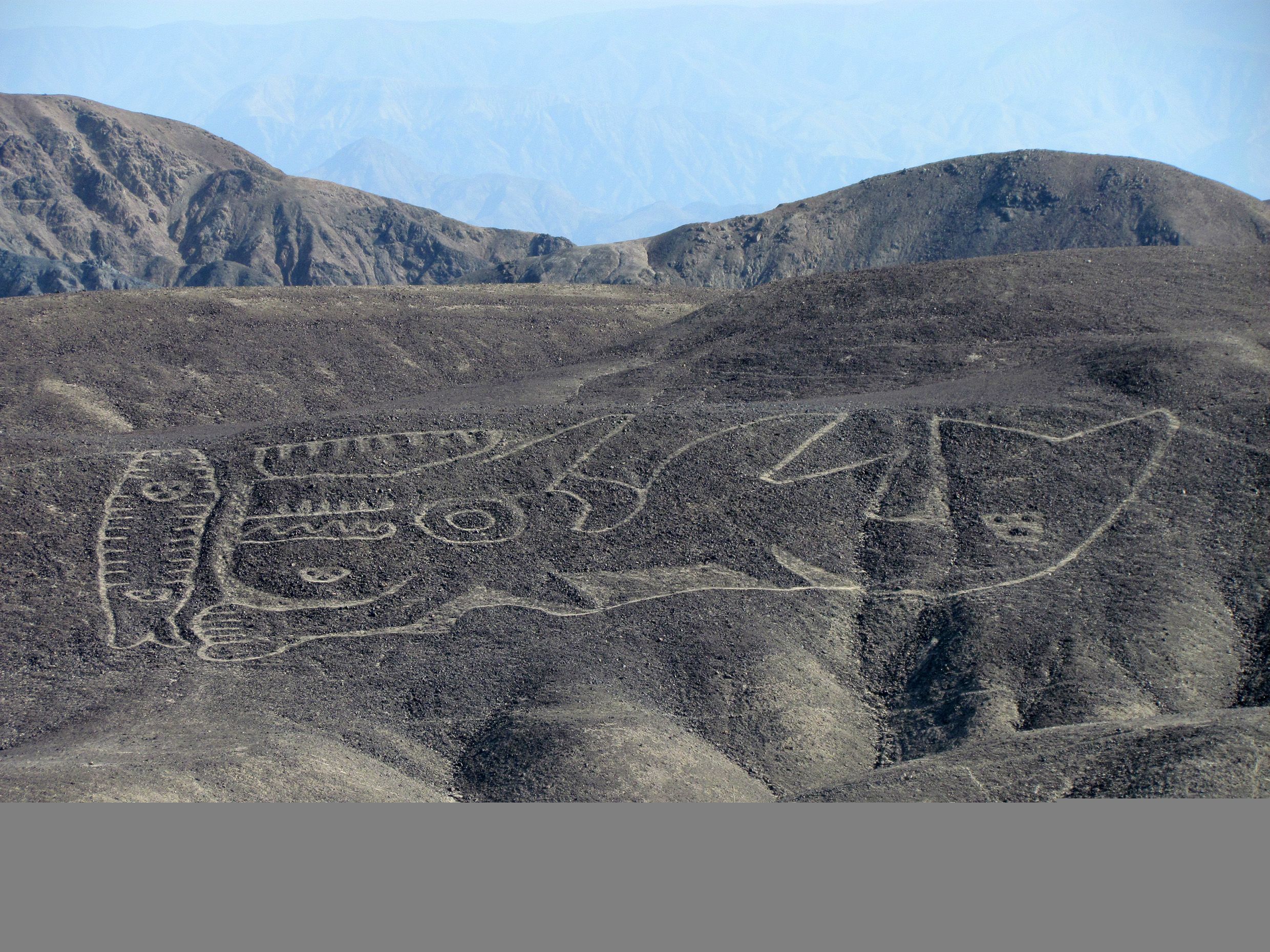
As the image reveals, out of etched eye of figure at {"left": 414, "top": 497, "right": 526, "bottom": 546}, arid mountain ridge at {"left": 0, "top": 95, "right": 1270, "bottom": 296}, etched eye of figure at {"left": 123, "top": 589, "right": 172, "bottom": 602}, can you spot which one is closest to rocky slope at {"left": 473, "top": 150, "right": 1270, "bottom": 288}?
arid mountain ridge at {"left": 0, "top": 95, "right": 1270, "bottom": 296}

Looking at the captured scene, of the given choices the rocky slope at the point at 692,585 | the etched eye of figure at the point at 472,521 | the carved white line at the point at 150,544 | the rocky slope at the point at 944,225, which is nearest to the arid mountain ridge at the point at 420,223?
the rocky slope at the point at 944,225

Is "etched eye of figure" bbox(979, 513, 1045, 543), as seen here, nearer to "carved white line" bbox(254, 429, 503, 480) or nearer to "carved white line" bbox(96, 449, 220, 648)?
"carved white line" bbox(254, 429, 503, 480)

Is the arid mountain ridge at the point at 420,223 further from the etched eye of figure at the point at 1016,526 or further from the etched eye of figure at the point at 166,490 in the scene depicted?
the etched eye of figure at the point at 1016,526

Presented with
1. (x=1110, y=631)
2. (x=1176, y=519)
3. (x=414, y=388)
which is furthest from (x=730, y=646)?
(x=414, y=388)

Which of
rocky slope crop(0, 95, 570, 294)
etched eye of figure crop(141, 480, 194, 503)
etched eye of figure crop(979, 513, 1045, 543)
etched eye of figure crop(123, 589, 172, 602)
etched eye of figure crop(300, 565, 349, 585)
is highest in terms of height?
rocky slope crop(0, 95, 570, 294)

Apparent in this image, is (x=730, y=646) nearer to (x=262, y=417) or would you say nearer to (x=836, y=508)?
(x=836, y=508)

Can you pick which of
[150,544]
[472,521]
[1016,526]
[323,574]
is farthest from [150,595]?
[1016,526]

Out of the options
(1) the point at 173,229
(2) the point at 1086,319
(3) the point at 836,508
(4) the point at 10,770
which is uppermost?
(1) the point at 173,229
